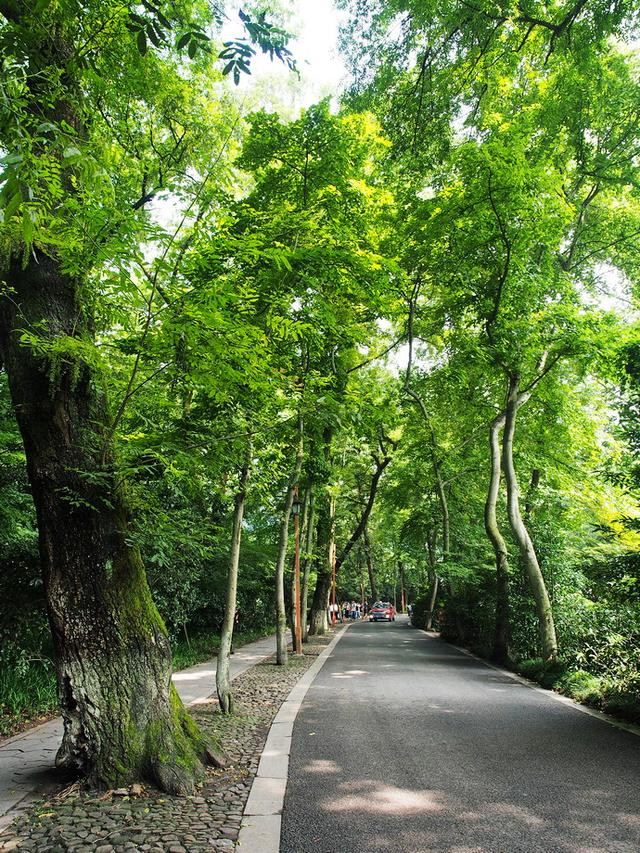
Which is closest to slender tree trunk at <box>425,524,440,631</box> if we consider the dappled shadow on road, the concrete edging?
the concrete edging

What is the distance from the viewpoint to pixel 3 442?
7.25 meters

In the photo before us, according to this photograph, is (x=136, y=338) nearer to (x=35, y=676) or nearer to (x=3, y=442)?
(x=3, y=442)

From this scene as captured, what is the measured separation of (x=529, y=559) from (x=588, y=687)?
10.2 feet

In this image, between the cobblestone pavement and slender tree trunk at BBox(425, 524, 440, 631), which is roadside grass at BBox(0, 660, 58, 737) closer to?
the cobblestone pavement

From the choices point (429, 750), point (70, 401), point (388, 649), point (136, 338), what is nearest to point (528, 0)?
point (136, 338)

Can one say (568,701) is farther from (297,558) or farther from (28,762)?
(28,762)

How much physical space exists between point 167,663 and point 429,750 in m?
3.09

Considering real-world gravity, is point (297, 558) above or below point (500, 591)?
above

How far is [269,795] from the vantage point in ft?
14.3

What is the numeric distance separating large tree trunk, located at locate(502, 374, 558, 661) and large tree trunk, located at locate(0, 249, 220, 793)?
8.67 metres

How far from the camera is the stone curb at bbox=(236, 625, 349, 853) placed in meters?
3.58

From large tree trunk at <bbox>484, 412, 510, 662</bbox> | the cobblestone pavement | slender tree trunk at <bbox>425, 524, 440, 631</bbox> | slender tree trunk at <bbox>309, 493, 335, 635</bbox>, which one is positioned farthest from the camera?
slender tree trunk at <bbox>425, 524, 440, 631</bbox>

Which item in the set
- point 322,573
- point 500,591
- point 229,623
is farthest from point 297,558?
point 322,573

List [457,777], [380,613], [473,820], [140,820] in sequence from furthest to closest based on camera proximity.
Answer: [380,613] < [457,777] < [473,820] < [140,820]
